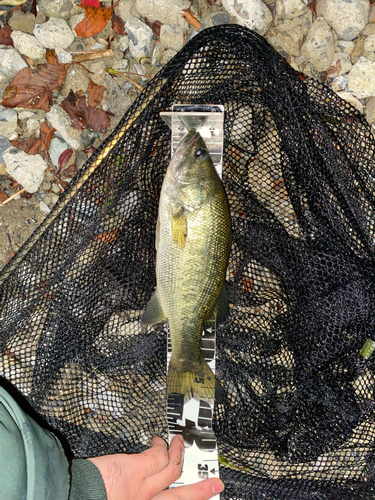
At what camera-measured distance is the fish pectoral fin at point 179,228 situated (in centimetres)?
217

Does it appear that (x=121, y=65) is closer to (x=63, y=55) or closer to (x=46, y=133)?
(x=63, y=55)

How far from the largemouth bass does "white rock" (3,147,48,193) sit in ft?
5.05

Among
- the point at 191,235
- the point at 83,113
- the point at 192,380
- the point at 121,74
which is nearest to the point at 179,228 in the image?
the point at 191,235

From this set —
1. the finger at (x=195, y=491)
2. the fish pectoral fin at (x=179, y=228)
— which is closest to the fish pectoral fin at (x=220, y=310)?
the fish pectoral fin at (x=179, y=228)

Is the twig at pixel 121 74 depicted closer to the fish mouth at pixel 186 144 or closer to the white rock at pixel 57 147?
the white rock at pixel 57 147

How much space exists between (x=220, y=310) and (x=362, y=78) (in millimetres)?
2386

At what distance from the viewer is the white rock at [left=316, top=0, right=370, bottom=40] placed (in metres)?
2.93

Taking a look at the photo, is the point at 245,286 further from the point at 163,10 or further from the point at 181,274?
the point at 163,10

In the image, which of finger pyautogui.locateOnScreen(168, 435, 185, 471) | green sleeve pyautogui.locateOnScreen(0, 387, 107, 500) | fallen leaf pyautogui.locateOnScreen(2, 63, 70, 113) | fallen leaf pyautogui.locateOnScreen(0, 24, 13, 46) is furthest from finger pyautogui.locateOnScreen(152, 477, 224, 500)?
fallen leaf pyautogui.locateOnScreen(0, 24, 13, 46)

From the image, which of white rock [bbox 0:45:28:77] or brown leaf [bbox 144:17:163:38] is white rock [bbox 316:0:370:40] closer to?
brown leaf [bbox 144:17:163:38]

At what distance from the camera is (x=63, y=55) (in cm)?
310

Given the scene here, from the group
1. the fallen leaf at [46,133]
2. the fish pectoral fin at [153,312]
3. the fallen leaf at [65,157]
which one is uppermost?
the fallen leaf at [46,133]

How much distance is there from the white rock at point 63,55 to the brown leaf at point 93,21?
199 millimetres

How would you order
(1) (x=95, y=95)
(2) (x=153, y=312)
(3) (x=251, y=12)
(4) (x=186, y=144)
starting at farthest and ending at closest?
(1) (x=95, y=95), (3) (x=251, y=12), (2) (x=153, y=312), (4) (x=186, y=144)
